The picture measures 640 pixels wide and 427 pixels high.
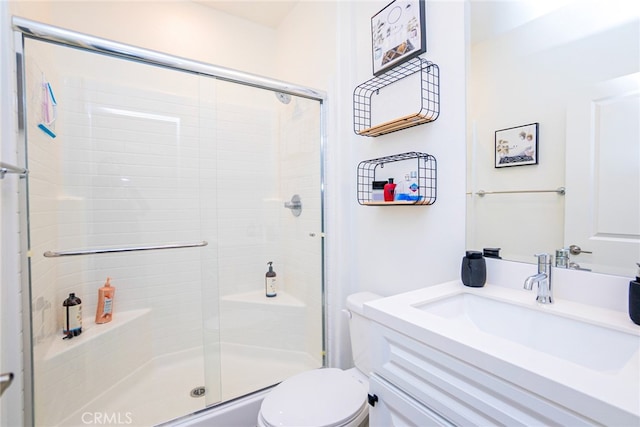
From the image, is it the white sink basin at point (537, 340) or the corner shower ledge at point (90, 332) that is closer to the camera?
the white sink basin at point (537, 340)

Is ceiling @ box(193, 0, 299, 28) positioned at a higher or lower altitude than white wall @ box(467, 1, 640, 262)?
higher

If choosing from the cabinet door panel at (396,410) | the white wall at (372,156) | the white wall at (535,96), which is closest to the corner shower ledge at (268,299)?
the white wall at (372,156)

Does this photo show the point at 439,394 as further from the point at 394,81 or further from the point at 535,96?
the point at 394,81

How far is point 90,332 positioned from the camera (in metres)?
1.62

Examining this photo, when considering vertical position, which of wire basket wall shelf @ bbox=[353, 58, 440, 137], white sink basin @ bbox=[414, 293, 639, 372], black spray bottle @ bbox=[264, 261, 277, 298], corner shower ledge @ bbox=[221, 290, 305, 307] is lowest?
corner shower ledge @ bbox=[221, 290, 305, 307]

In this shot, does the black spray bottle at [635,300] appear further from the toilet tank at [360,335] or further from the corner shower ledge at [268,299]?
the corner shower ledge at [268,299]

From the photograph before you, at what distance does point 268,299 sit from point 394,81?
1548 millimetres

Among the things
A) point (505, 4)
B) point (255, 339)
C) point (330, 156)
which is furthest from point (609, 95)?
point (255, 339)

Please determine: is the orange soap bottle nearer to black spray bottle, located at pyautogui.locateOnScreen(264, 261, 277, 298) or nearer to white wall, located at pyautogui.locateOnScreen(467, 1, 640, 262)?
black spray bottle, located at pyautogui.locateOnScreen(264, 261, 277, 298)

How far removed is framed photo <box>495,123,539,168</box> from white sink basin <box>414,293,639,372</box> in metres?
0.48

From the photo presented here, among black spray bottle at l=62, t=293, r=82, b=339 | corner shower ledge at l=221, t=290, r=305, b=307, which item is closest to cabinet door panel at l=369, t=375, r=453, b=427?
corner shower ledge at l=221, t=290, r=305, b=307

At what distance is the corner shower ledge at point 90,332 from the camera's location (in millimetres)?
1386

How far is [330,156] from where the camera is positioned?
5.89ft

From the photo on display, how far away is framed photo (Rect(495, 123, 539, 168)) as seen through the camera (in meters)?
0.98
